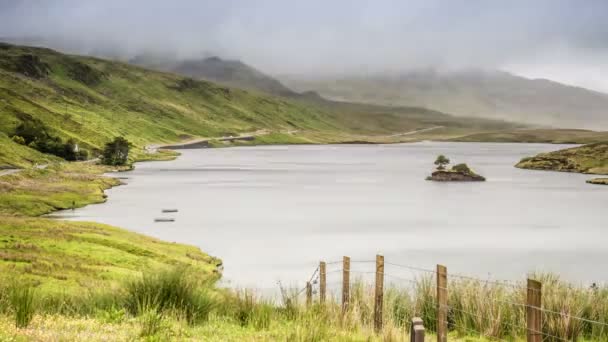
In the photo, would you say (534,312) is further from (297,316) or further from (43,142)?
(43,142)

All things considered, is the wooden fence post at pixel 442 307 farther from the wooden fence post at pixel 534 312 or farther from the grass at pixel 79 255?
the grass at pixel 79 255

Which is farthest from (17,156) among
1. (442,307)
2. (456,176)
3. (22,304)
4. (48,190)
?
(442,307)

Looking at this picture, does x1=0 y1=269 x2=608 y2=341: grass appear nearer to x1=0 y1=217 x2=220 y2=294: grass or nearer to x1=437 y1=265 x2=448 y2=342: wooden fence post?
x1=437 y1=265 x2=448 y2=342: wooden fence post

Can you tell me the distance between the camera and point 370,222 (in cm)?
8912

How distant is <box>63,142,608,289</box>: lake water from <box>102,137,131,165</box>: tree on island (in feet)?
61.1

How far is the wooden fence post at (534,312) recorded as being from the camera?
15.5 m

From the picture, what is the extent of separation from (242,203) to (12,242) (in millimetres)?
65007

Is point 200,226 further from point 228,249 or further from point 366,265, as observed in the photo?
point 366,265

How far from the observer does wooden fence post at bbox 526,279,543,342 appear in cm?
1547

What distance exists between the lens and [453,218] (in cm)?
9444

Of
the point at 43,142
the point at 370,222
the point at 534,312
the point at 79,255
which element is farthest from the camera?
the point at 43,142

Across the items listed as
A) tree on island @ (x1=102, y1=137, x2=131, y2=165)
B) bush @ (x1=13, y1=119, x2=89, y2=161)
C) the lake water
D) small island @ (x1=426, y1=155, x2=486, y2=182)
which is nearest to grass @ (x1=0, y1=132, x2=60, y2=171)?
bush @ (x1=13, y1=119, x2=89, y2=161)

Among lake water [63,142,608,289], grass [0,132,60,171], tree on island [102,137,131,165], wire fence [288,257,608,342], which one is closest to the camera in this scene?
wire fence [288,257,608,342]

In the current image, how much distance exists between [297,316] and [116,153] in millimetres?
167630
